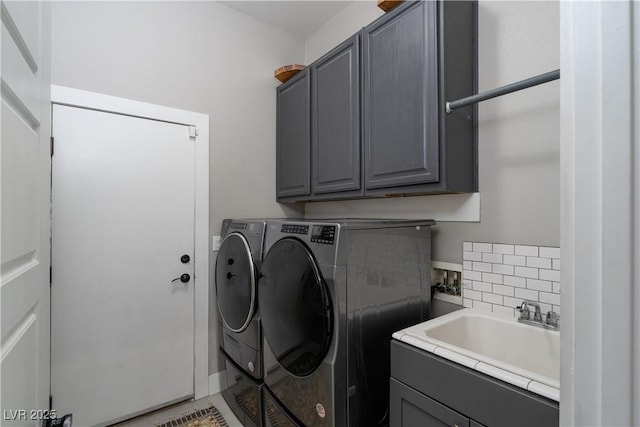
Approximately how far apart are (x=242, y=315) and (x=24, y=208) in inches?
59.8

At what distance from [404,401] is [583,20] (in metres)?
1.37

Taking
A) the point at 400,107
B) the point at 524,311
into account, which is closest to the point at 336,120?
the point at 400,107

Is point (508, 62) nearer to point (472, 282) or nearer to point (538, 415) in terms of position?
point (472, 282)

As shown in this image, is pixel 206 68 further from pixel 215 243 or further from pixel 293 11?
pixel 215 243

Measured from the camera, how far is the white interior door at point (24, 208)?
1.65 ft

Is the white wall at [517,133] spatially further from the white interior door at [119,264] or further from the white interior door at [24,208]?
the white interior door at [119,264]

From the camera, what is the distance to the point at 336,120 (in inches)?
83.3

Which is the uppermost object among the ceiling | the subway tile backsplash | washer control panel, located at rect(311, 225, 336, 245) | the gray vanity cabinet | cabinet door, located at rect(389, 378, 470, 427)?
the ceiling

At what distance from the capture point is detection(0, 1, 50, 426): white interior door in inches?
19.7

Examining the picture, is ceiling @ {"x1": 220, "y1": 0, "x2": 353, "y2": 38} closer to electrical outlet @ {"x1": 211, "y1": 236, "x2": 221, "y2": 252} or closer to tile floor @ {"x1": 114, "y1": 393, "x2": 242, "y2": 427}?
electrical outlet @ {"x1": 211, "y1": 236, "x2": 221, "y2": 252}

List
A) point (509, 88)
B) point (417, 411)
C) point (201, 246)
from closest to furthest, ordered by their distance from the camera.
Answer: point (417, 411) → point (509, 88) → point (201, 246)

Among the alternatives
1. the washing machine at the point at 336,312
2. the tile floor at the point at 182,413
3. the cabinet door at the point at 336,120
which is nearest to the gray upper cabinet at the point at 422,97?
the cabinet door at the point at 336,120

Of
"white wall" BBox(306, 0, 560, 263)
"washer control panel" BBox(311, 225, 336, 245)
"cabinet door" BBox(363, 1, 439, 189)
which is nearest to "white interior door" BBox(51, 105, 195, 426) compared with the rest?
"washer control panel" BBox(311, 225, 336, 245)

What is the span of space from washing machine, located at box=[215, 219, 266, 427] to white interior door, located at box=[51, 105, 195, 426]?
34cm
